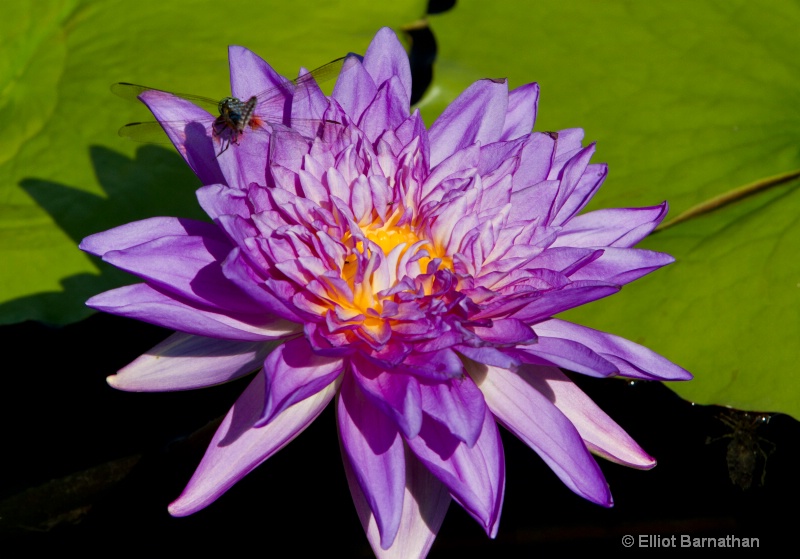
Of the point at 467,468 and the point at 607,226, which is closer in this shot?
the point at 467,468

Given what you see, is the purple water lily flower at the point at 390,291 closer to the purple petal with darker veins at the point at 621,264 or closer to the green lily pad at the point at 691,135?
the purple petal with darker veins at the point at 621,264

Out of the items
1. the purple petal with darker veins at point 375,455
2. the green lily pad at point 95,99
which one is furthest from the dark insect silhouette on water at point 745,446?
the green lily pad at point 95,99

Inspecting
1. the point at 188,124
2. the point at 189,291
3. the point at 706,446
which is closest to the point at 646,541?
the point at 706,446

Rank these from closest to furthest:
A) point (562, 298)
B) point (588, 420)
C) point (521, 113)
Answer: point (562, 298), point (588, 420), point (521, 113)

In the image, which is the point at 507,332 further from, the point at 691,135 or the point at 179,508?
the point at 691,135

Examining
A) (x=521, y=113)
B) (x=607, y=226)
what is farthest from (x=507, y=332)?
(x=521, y=113)

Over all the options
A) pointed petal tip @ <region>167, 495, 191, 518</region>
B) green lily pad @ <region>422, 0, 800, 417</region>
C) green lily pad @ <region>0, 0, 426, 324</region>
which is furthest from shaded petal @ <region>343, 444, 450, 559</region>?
green lily pad @ <region>0, 0, 426, 324</region>

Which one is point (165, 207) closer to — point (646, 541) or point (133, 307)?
point (133, 307)
